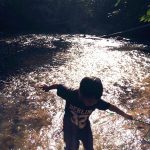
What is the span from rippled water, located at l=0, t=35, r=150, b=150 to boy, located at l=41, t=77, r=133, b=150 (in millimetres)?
1632

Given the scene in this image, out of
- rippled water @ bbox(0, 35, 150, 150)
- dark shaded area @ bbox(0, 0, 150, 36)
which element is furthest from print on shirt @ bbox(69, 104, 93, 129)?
dark shaded area @ bbox(0, 0, 150, 36)

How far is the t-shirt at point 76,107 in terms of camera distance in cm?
540

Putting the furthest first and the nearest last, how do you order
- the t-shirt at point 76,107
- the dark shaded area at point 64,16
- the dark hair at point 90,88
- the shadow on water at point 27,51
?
the dark shaded area at point 64,16, the shadow on water at point 27,51, the t-shirt at point 76,107, the dark hair at point 90,88

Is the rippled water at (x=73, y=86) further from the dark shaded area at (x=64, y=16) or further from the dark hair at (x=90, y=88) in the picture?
the dark shaded area at (x=64, y=16)

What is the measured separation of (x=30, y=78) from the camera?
40.3ft

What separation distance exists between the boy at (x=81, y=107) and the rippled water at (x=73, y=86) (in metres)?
1.63

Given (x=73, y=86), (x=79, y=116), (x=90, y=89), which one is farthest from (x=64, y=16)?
(x=90, y=89)

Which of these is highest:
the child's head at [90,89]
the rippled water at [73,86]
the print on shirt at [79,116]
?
the child's head at [90,89]

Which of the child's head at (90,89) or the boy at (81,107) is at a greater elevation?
the child's head at (90,89)

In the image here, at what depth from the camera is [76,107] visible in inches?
213

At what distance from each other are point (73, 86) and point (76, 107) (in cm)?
603

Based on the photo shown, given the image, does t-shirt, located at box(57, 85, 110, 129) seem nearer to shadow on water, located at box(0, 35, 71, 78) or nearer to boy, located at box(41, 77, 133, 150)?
boy, located at box(41, 77, 133, 150)

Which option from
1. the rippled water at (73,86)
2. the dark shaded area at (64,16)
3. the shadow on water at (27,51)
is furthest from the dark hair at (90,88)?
the dark shaded area at (64,16)

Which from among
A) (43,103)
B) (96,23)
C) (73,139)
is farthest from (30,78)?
(96,23)
